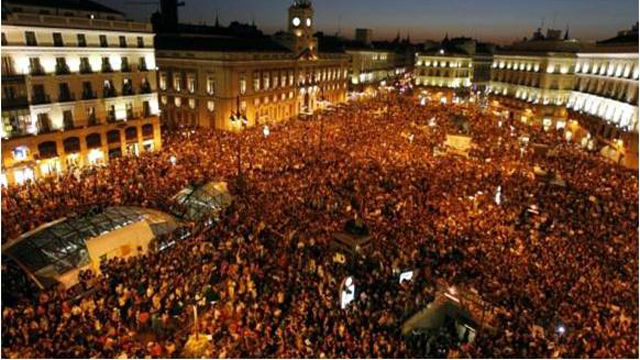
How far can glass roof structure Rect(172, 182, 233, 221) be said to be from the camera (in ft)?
72.9

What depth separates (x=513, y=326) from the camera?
13.8 m

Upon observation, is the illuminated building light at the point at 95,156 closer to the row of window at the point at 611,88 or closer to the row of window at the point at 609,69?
the row of window at the point at 611,88

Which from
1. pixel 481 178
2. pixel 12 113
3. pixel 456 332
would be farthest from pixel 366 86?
pixel 456 332

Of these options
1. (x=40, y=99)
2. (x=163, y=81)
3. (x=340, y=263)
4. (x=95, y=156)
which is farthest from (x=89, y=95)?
(x=340, y=263)

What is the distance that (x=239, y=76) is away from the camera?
49812mm

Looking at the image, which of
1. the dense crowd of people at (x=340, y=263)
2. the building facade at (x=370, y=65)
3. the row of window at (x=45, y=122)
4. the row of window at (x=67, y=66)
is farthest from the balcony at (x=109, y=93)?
the building facade at (x=370, y=65)

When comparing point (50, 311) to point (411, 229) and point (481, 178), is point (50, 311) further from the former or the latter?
point (481, 178)

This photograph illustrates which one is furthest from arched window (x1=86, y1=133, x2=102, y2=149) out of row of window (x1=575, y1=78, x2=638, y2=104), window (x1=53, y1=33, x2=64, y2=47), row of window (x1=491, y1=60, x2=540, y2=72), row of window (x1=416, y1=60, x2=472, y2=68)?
row of window (x1=416, y1=60, x2=472, y2=68)

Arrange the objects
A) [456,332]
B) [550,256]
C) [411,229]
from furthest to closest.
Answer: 1. [411,229]
2. [550,256]
3. [456,332]

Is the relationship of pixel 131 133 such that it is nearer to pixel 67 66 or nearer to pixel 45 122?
pixel 45 122

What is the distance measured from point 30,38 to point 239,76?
2355cm

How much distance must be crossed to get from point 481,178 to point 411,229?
1071 cm

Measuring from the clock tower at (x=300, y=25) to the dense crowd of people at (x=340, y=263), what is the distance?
3479 centimetres

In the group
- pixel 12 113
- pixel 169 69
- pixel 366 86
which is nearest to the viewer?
pixel 12 113
